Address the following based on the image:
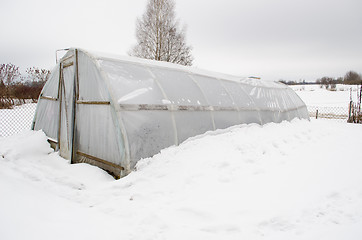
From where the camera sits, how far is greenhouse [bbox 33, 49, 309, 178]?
427 centimetres

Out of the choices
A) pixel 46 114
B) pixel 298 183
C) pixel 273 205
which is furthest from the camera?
pixel 46 114

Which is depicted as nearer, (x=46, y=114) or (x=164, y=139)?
(x=164, y=139)

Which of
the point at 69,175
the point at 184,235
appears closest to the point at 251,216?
the point at 184,235

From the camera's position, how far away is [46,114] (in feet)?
23.1

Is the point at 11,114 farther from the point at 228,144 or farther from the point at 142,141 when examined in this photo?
the point at 228,144

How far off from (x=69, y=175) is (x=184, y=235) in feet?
Result: 9.19

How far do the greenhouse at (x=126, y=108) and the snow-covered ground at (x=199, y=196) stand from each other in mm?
366

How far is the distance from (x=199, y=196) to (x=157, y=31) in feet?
62.3

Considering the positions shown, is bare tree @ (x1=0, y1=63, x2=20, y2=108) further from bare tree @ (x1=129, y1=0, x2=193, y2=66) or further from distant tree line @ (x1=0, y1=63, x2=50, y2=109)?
bare tree @ (x1=129, y1=0, x2=193, y2=66)

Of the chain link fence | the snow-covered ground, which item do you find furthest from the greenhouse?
the chain link fence

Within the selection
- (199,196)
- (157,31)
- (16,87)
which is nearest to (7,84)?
(16,87)

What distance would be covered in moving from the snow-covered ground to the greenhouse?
37 centimetres

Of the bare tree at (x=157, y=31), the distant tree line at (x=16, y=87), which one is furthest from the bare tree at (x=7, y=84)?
the bare tree at (x=157, y=31)

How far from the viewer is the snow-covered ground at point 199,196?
2316 millimetres
